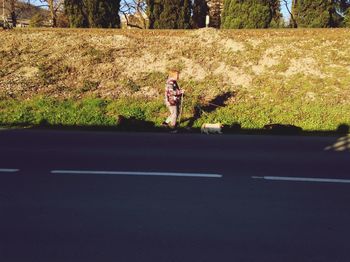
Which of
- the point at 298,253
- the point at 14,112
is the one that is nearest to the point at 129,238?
the point at 298,253

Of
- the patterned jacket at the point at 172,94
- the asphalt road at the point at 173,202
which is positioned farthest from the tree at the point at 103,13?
the asphalt road at the point at 173,202

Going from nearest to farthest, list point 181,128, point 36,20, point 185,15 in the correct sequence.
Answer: point 181,128
point 185,15
point 36,20

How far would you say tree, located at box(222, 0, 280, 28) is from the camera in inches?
819

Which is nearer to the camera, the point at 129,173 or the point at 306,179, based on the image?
the point at 306,179

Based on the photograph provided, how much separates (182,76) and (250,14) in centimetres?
644

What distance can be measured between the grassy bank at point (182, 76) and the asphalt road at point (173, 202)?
3.67 m

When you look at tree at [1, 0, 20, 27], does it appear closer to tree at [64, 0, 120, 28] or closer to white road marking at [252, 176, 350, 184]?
tree at [64, 0, 120, 28]

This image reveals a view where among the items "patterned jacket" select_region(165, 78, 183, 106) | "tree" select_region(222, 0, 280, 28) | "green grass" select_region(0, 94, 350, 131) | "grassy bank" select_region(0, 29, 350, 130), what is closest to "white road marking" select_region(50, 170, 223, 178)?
"patterned jacket" select_region(165, 78, 183, 106)

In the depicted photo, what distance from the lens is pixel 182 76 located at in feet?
53.5

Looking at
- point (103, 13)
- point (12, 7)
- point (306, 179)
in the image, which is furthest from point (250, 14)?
point (12, 7)

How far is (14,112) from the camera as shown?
46.3 ft

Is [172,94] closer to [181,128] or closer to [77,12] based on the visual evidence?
[181,128]

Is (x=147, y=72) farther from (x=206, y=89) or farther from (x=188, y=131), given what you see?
(x=188, y=131)

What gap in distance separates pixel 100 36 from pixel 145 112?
641 centimetres
